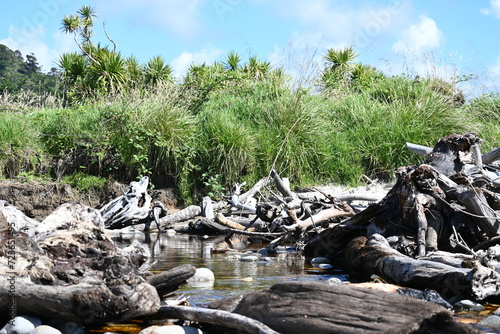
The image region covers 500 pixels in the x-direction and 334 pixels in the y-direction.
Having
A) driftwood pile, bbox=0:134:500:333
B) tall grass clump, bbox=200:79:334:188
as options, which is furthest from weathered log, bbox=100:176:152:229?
driftwood pile, bbox=0:134:500:333

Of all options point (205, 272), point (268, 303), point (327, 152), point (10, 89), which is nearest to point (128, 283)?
point (268, 303)

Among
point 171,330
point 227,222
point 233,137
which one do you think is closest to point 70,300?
point 171,330

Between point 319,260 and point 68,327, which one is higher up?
point 319,260

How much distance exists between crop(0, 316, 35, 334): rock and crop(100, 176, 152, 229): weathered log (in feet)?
24.0

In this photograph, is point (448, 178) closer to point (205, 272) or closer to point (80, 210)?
point (205, 272)

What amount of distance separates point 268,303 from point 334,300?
1.29 feet

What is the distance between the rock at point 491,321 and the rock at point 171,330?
1.69 meters

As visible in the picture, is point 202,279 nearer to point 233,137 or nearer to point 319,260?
point 319,260

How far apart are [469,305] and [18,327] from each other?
280 centimetres

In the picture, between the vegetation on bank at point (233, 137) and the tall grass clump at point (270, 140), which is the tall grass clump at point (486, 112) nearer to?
the vegetation on bank at point (233, 137)

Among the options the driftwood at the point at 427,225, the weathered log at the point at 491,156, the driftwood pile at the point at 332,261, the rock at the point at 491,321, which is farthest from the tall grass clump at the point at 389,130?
the rock at the point at 491,321

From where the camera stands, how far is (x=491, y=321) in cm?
354

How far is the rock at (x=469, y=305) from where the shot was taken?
3.93 metres

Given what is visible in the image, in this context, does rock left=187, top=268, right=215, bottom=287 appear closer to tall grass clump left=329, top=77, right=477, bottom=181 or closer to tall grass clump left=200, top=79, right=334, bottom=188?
tall grass clump left=200, top=79, right=334, bottom=188
